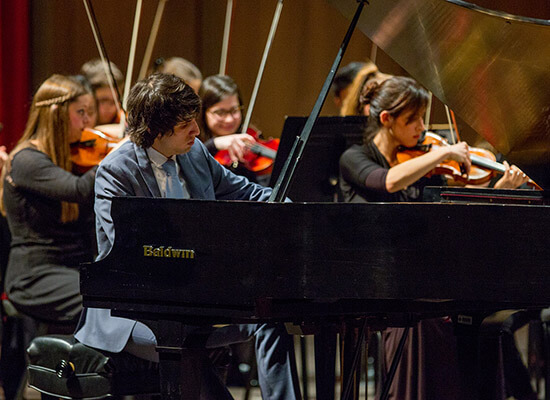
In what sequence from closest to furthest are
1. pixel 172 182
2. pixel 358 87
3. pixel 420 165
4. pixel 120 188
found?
pixel 120 188
pixel 172 182
pixel 420 165
pixel 358 87

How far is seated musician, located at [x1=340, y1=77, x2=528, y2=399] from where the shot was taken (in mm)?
2621

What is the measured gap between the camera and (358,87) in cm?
334

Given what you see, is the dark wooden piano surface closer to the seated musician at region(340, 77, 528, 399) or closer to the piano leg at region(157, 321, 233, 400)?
the piano leg at region(157, 321, 233, 400)

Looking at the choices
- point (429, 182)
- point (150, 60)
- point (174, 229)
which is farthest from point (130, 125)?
point (150, 60)

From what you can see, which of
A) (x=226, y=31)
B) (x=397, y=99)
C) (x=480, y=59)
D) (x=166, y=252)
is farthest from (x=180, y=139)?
(x=226, y=31)

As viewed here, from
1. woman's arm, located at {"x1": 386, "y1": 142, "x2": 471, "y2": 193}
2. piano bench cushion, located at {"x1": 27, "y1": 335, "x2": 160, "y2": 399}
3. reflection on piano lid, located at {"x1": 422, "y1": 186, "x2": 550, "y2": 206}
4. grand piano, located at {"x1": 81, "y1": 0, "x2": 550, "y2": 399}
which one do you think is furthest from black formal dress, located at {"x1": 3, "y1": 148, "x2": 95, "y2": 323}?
reflection on piano lid, located at {"x1": 422, "y1": 186, "x2": 550, "y2": 206}

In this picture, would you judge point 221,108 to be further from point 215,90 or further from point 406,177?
point 406,177

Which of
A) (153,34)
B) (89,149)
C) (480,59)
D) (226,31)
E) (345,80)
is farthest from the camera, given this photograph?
(153,34)

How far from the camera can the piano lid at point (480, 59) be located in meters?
1.65

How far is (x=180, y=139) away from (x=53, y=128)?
1.01m

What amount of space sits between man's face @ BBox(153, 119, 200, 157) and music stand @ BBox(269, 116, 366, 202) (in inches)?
30.1

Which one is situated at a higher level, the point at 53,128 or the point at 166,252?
the point at 53,128

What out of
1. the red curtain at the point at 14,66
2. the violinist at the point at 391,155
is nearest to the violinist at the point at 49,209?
the violinist at the point at 391,155

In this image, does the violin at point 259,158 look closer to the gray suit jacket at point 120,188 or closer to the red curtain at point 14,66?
the gray suit jacket at point 120,188
